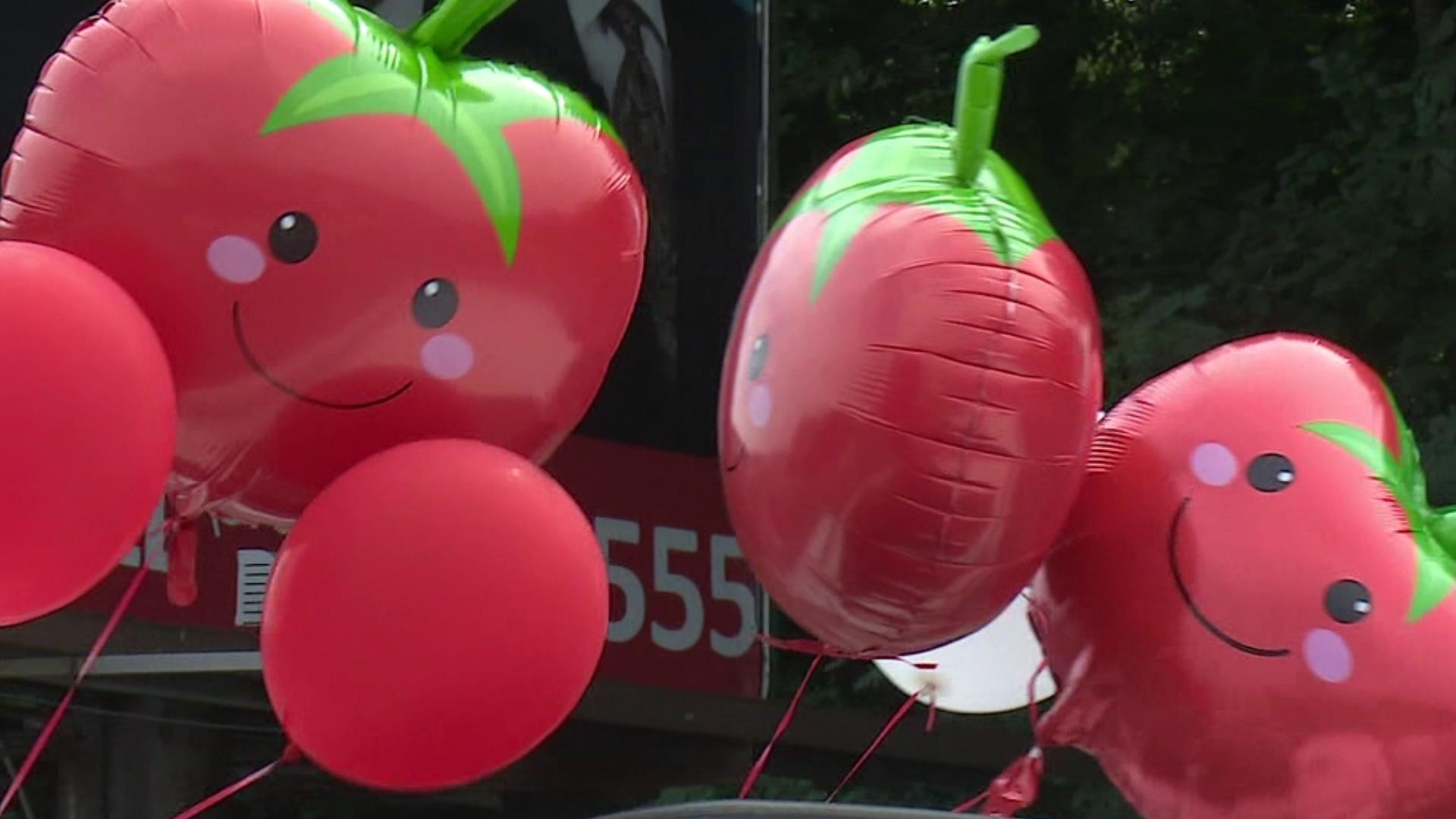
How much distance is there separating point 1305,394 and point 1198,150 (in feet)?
13.8

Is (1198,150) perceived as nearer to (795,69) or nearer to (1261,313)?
(1261,313)

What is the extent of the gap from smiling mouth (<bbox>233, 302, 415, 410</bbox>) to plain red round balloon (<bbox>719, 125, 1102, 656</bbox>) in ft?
2.45

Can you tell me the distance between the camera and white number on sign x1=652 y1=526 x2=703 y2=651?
7621 mm

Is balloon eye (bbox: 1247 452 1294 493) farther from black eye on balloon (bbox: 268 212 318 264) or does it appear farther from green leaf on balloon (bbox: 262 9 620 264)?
black eye on balloon (bbox: 268 212 318 264)

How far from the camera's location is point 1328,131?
8.39 meters

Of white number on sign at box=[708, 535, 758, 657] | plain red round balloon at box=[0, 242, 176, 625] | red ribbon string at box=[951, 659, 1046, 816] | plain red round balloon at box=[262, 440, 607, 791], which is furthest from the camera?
white number on sign at box=[708, 535, 758, 657]

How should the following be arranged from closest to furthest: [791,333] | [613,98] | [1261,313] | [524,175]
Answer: [524,175], [791,333], [613,98], [1261,313]

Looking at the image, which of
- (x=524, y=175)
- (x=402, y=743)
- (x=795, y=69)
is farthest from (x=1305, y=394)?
(x=795, y=69)

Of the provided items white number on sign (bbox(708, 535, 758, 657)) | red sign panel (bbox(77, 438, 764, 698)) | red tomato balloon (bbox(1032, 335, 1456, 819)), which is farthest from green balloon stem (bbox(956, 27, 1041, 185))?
white number on sign (bbox(708, 535, 758, 657))


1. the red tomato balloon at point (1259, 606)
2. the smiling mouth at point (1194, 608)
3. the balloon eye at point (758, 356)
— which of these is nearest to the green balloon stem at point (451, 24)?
the balloon eye at point (758, 356)

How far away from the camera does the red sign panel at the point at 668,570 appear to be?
7.41 meters

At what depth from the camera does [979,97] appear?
14.0ft

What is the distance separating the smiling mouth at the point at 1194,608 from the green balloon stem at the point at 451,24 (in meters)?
1.63

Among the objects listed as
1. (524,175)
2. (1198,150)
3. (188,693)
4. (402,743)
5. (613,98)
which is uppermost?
(524,175)
